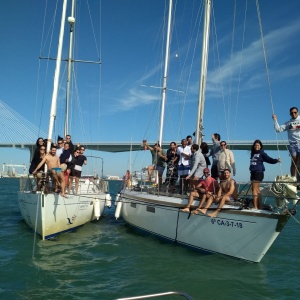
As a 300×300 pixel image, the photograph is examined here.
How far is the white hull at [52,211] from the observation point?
10.8 m

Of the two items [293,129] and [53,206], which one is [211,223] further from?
[53,206]

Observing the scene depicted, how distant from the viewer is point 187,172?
446 inches

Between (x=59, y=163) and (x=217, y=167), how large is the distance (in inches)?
198

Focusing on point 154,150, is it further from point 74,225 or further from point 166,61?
point 166,61

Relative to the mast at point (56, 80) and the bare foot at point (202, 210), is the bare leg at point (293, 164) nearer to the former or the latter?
the bare foot at point (202, 210)

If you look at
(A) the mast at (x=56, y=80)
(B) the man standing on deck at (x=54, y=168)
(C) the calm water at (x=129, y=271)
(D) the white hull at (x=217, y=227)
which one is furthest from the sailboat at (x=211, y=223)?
(A) the mast at (x=56, y=80)

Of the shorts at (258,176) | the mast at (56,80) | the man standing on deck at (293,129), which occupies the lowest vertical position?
the shorts at (258,176)

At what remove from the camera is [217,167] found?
10.6 m

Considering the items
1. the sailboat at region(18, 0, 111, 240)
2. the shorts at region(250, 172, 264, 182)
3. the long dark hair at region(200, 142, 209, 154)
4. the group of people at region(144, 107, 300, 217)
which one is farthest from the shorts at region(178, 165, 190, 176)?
the sailboat at region(18, 0, 111, 240)

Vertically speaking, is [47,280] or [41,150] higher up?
[41,150]

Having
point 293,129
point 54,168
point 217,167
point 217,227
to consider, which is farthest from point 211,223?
point 54,168

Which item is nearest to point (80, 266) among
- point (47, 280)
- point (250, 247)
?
point (47, 280)

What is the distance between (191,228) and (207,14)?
771 cm

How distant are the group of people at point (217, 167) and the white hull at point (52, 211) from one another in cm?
353
